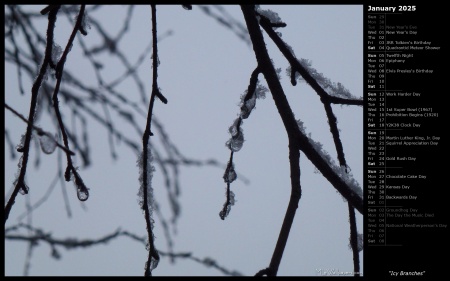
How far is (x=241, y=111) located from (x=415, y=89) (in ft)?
1.39

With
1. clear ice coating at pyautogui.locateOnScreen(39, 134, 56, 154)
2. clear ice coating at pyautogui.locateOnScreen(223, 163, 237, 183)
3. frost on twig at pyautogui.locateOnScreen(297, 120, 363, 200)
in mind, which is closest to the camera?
clear ice coating at pyautogui.locateOnScreen(39, 134, 56, 154)

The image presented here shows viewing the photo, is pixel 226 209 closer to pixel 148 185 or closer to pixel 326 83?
pixel 148 185

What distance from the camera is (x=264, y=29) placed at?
1.13m

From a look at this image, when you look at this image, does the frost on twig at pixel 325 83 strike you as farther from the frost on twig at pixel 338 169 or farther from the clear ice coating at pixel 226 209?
the clear ice coating at pixel 226 209

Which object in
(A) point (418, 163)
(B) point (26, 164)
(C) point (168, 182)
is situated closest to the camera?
(B) point (26, 164)

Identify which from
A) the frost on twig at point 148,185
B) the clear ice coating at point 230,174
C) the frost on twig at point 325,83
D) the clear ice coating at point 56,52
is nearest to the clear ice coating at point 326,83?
the frost on twig at point 325,83

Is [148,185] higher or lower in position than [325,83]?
lower

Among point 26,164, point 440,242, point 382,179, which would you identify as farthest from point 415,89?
point 26,164

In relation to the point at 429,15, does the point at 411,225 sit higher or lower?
lower

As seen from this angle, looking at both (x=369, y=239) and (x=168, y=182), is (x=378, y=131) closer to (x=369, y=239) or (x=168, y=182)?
(x=369, y=239)

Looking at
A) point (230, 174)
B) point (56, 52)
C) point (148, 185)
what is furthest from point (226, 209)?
point (56, 52)

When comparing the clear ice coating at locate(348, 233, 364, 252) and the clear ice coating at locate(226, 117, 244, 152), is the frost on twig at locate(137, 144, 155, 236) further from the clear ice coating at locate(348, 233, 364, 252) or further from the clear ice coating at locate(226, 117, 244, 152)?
the clear ice coating at locate(348, 233, 364, 252)

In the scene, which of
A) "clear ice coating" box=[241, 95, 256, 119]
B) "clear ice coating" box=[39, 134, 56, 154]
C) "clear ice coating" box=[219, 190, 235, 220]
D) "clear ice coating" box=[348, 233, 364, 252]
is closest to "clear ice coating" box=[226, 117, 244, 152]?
"clear ice coating" box=[241, 95, 256, 119]

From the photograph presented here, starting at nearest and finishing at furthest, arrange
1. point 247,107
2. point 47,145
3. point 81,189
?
point 47,145
point 81,189
point 247,107
